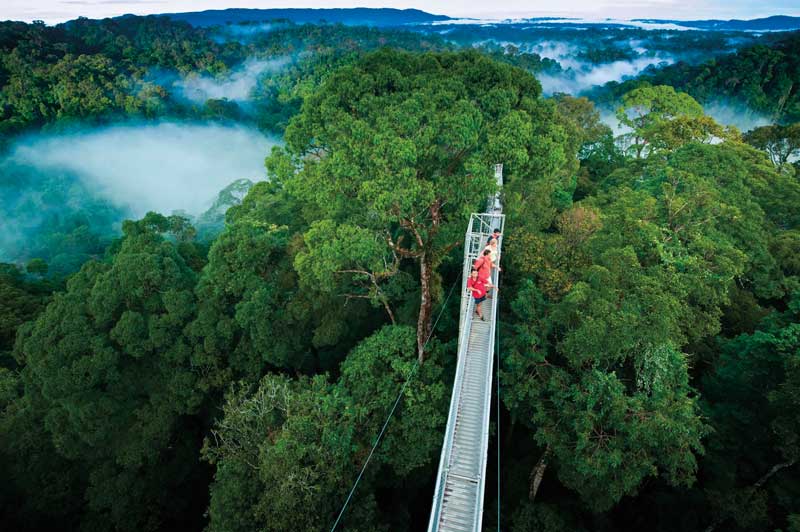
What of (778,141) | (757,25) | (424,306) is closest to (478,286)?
(424,306)

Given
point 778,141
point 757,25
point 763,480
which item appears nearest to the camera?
point 763,480

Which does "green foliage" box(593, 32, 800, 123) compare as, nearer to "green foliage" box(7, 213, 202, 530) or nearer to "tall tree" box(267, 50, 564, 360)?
"tall tree" box(267, 50, 564, 360)

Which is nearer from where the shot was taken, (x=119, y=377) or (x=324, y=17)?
(x=119, y=377)

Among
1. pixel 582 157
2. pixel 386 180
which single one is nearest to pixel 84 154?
pixel 582 157

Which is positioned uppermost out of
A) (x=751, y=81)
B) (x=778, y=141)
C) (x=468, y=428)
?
(x=751, y=81)

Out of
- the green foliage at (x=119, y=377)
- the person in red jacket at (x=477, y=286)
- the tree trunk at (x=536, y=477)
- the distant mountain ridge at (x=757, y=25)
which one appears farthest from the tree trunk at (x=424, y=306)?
the distant mountain ridge at (x=757, y=25)

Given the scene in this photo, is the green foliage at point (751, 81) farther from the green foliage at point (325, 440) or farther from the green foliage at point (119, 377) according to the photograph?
the green foliage at point (119, 377)

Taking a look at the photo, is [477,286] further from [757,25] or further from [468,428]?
[757,25]
